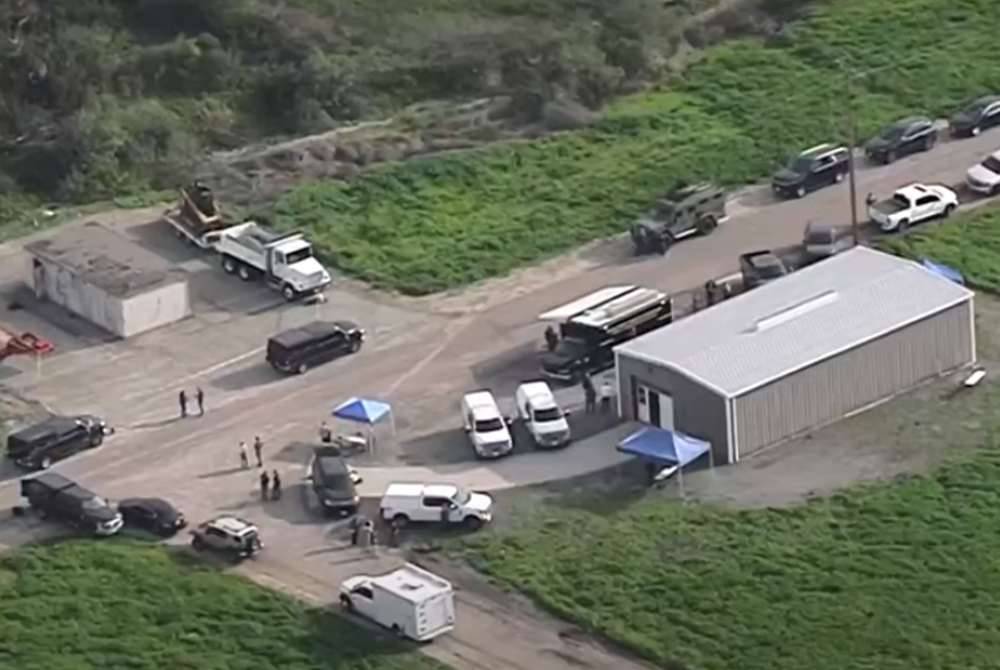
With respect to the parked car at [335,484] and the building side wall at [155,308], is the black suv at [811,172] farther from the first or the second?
the parked car at [335,484]

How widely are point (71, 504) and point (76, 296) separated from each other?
35.1 ft

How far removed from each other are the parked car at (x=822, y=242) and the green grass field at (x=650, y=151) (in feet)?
16.2

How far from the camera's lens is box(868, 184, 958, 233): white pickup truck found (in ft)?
228

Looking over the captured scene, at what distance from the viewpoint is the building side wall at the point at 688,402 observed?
5894 cm

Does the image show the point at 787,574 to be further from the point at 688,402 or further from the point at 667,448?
the point at 688,402

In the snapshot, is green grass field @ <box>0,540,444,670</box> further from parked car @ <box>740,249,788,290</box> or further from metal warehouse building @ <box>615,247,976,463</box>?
parked car @ <box>740,249,788,290</box>

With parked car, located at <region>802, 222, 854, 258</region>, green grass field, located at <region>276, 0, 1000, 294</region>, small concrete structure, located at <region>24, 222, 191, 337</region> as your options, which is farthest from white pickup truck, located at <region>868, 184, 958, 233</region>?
small concrete structure, located at <region>24, 222, 191, 337</region>

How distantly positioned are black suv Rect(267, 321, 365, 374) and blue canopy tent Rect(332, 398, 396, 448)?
2919 millimetres

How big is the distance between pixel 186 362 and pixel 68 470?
5.57m

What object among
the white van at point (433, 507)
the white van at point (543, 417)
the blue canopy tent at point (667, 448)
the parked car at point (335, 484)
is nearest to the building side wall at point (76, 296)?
the parked car at point (335, 484)

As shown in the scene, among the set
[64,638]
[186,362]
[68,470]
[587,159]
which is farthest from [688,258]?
[64,638]

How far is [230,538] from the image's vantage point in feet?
182

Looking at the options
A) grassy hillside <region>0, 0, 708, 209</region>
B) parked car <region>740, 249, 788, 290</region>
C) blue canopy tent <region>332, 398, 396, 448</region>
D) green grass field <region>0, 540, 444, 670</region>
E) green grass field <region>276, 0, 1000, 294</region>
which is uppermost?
grassy hillside <region>0, 0, 708, 209</region>

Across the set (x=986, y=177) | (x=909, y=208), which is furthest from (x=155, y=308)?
(x=986, y=177)
